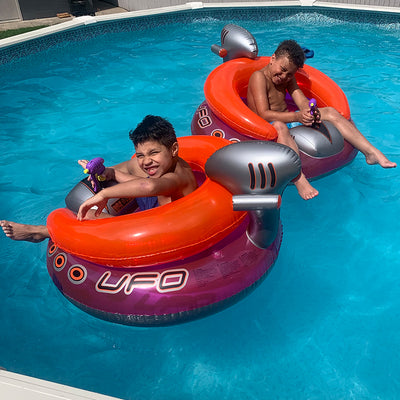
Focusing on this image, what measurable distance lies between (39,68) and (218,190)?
20.3 ft

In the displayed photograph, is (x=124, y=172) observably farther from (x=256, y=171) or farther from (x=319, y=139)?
(x=319, y=139)

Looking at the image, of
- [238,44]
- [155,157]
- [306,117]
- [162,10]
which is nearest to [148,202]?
[155,157]

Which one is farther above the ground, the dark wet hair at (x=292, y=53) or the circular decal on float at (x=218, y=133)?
the dark wet hair at (x=292, y=53)

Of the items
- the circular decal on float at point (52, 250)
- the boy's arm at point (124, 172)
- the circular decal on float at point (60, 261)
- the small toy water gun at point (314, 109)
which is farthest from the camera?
the small toy water gun at point (314, 109)

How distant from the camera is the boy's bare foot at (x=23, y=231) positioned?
2863mm

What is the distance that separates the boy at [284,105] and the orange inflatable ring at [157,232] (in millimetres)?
1357

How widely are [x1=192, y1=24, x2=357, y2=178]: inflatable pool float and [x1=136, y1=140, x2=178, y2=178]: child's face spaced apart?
1229 mm

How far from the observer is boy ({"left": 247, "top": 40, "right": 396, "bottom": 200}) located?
3.72 metres

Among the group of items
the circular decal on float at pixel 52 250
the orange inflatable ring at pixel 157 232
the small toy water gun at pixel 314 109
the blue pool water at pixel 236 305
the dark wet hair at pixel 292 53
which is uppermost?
the dark wet hair at pixel 292 53

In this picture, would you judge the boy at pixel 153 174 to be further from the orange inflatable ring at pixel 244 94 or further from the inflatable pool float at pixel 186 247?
the orange inflatable ring at pixel 244 94

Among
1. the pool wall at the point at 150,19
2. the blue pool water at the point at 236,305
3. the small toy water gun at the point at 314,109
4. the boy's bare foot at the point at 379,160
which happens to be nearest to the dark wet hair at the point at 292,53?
the small toy water gun at the point at 314,109

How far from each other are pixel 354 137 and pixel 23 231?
2.87 metres

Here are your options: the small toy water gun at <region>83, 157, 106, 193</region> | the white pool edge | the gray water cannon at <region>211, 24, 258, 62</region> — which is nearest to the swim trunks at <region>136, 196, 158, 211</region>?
the small toy water gun at <region>83, 157, 106, 193</region>

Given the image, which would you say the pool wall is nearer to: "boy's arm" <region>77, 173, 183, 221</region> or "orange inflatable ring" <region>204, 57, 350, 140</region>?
"orange inflatable ring" <region>204, 57, 350, 140</region>
